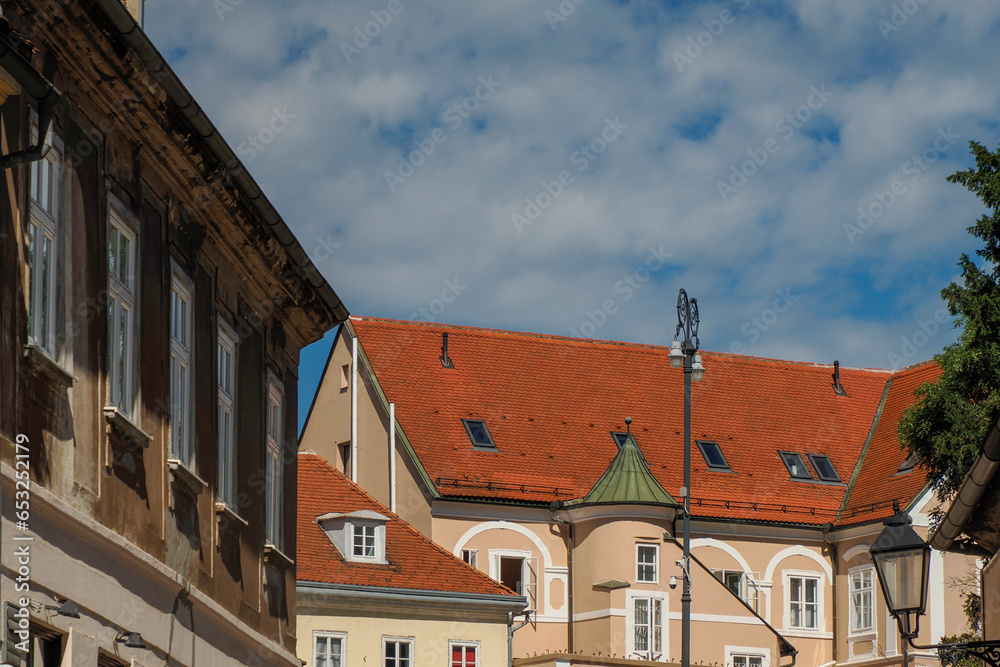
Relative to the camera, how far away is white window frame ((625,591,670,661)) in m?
45.7

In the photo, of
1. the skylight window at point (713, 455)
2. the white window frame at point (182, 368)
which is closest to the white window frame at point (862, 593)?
the skylight window at point (713, 455)

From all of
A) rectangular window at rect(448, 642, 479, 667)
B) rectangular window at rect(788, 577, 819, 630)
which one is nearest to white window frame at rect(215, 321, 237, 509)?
rectangular window at rect(448, 642, 479, 667)

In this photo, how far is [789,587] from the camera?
49969 mm

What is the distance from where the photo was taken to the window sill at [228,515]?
16.1 metres

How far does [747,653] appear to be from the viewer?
4791 centimetres

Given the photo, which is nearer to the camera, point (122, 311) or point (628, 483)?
point (122, 311)

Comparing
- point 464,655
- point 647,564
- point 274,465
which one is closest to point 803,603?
point 647,564

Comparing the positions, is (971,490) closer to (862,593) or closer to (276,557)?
(276,557)

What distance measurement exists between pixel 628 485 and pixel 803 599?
691 cm

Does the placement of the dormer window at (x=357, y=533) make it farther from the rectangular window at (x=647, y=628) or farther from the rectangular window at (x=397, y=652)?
the rectangular window at (x=647, y=628)

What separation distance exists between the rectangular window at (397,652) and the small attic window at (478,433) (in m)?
12.4

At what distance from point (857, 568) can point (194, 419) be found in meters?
36.8

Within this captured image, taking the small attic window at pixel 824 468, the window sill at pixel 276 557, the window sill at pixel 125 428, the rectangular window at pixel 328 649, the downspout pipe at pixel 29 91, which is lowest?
the window sill at pixel 276 557

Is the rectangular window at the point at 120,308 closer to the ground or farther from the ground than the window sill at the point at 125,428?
farther from the ground
